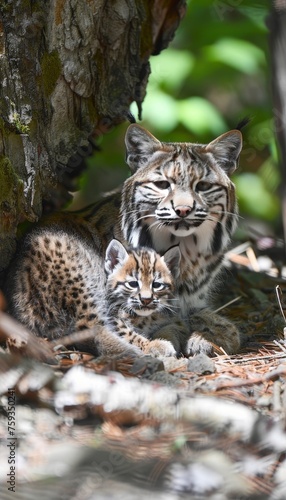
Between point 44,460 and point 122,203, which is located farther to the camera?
point 122,203

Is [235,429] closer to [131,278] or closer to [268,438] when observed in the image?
[268,438]

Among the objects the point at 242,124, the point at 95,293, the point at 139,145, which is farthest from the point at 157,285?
the point at 242,124

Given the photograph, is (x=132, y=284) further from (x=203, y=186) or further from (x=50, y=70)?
(x=50, y=70)

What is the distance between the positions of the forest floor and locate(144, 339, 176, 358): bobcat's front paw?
1.42ft

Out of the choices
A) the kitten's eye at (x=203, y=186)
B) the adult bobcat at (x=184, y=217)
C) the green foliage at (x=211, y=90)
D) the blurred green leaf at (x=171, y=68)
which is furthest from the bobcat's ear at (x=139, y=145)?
the blurred green leaf at (x=171, y=68)

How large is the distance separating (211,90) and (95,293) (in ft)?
16.7

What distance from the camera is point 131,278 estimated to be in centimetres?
457

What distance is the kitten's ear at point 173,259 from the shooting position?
4.70 metres

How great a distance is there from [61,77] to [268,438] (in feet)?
8.38

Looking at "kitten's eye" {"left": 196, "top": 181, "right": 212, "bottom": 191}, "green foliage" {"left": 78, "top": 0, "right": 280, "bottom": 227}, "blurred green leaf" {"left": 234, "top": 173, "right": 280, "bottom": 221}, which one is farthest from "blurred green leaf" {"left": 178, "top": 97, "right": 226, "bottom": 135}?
"kitten's eye" {"left": 196, "top": 181, "right": 212, "bottom": 191}

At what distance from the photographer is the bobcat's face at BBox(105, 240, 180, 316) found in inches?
177

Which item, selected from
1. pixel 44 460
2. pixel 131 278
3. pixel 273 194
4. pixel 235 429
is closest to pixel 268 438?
pixel 235 429

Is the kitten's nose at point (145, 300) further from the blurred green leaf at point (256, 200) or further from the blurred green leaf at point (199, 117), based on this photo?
the blurred green leaf at point (256, 200)

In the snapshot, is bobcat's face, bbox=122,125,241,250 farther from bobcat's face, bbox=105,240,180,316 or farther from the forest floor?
the forest floor
